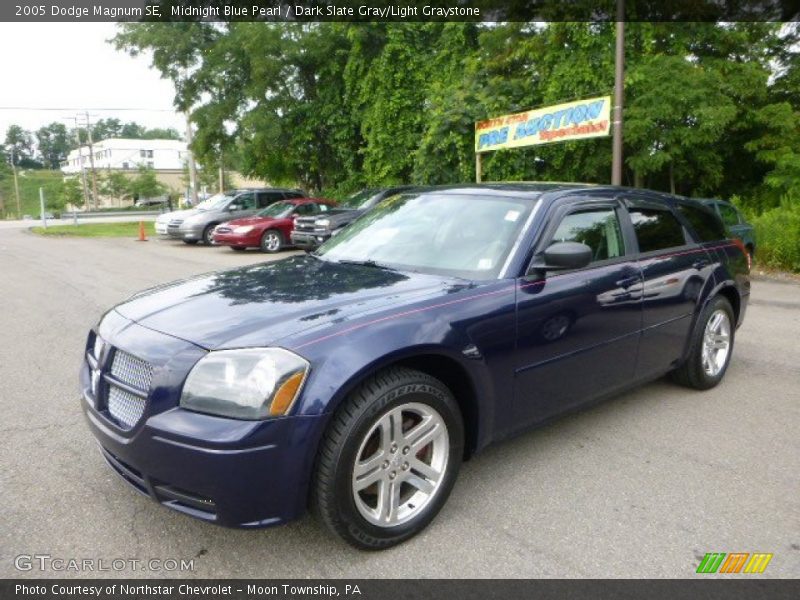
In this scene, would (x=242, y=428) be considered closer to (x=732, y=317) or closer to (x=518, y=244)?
(x=518, y=244)

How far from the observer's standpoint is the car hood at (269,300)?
2652mm

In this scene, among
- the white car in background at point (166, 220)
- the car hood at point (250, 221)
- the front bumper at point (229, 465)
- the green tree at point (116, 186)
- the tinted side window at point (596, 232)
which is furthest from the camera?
the green tree at point (116, 186)

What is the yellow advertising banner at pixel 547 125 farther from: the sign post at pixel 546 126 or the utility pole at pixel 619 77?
the utility pole at pixel 619 77

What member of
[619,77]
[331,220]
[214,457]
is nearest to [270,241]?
[331,220]

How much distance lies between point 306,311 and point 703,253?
132 inches

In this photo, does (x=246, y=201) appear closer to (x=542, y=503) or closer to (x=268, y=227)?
(x=268, y=227)

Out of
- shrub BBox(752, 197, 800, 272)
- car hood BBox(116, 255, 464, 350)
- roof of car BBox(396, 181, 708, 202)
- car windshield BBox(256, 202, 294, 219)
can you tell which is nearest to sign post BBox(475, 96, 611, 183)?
shrub BBox(752, 197, 800, 272)

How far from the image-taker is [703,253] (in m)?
4.70

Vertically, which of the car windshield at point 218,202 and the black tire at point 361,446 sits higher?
the car windshield at point 218,202

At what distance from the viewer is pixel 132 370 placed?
2707mm

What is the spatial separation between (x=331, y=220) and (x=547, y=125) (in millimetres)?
5819

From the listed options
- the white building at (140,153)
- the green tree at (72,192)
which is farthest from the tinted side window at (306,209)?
the white building at (140,153)

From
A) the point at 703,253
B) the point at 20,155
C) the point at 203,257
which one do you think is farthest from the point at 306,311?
the point at 20,155

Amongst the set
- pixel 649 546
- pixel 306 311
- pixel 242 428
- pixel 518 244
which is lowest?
pixel 649 546
